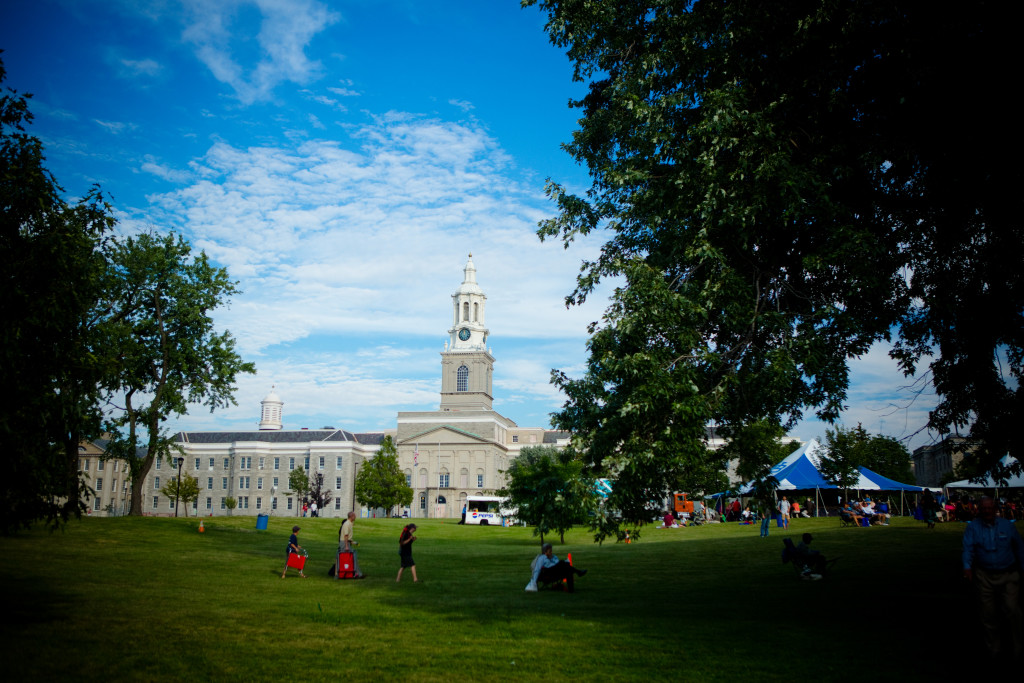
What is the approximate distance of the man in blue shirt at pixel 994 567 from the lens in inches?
359

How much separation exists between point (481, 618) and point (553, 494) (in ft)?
8.62

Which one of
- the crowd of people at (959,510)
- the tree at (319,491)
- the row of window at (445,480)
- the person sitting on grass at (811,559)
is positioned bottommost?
the tree at (319,491)

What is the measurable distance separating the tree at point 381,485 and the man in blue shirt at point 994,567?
78.6 meters

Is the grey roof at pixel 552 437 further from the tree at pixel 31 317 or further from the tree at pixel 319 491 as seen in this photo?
the tree at pixel 31 317

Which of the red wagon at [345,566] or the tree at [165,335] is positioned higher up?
the tree at [165,335]

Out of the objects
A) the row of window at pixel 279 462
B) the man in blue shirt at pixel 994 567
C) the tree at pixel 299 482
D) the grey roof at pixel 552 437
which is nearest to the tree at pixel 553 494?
the man in blue shirt at pixel 994 567

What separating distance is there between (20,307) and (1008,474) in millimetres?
16420

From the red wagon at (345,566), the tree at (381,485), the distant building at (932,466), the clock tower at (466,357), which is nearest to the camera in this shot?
the red wagon at (345,566)

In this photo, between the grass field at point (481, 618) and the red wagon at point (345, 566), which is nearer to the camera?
the grass field at point (481, 618)

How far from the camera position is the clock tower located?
4825 inches

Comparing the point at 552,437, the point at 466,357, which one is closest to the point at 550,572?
the point at 466,357

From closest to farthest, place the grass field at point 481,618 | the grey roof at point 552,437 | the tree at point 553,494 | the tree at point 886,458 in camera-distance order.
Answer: the grass field at point 481,618
the tree at point 553,494
the tree at point 886,458
the grey roof at point 552,437

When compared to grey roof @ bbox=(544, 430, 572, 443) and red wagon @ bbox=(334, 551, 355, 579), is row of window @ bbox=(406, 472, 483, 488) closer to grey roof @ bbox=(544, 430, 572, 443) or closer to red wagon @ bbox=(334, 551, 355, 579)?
grey roof @ bbox=(544, 430, 572, 443)

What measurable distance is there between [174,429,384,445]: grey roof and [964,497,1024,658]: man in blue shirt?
10665cm
